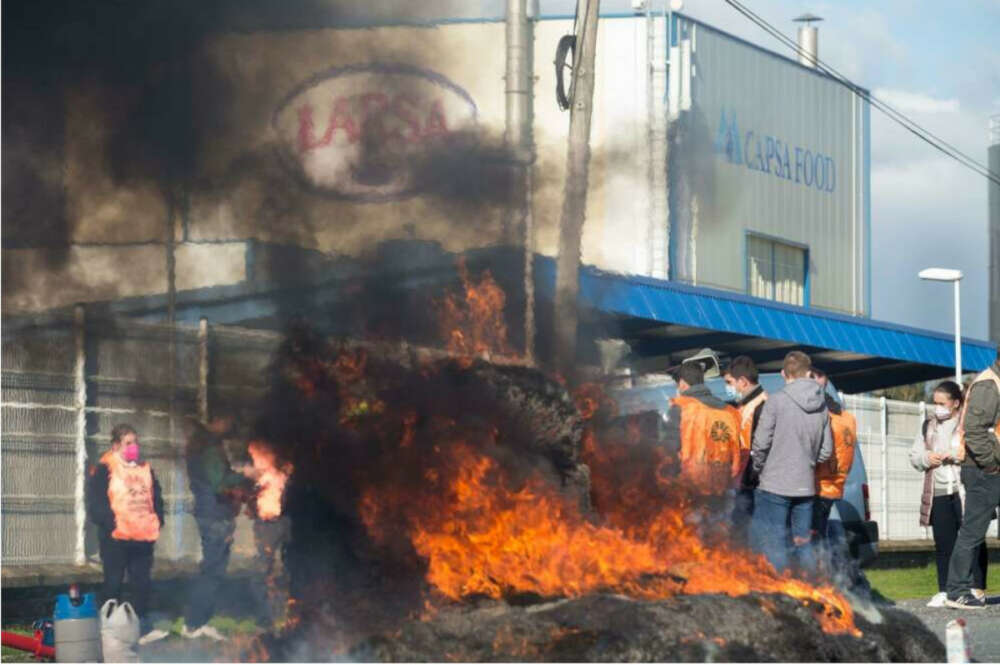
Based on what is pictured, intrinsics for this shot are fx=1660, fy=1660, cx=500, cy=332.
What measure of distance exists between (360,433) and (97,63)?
371 cm

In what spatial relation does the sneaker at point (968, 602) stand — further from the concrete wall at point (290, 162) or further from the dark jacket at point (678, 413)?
the concrete wall at point (290, 162)

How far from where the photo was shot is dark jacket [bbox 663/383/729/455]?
11.3m

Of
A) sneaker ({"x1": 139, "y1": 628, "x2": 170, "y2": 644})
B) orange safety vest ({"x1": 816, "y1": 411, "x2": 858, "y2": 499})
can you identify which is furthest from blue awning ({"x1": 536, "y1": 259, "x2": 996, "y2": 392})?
sneaker ({"x1": 139, "y1": 628, "x2": 170, "y2": 644})

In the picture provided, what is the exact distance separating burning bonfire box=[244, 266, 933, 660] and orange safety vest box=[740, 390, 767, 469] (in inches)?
21.4

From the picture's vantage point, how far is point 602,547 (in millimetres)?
9383

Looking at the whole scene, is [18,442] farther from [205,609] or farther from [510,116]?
[510,116]

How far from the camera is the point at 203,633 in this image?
10898 millimetres

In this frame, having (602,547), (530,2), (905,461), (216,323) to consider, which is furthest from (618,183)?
(905,461)

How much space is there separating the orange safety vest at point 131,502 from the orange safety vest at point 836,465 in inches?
185

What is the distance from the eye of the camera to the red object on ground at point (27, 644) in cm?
1003

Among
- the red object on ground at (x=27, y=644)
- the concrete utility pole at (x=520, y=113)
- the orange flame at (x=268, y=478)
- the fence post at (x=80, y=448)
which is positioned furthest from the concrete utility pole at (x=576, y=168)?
the red object on ground at (x=27, y=644)

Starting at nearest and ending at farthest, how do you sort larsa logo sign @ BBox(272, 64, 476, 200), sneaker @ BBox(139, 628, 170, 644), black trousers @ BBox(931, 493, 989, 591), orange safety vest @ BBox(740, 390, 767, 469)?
1. sneaker @ BBox(139, 628, 170, 644)
2. orange safety vest @ BBox(740, 390, 767, 469)
3. larsa logo sign @ BBox(272, 64, 476, 200)
4. black trousers @ BBox(931, 493, 989, 591)

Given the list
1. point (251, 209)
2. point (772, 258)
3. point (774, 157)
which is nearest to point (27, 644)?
point (251, 209)

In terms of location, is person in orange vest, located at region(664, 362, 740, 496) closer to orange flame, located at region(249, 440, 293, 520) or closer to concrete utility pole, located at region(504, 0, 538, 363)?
concrete utility pole, located at region(504, 0, 538, 363)
